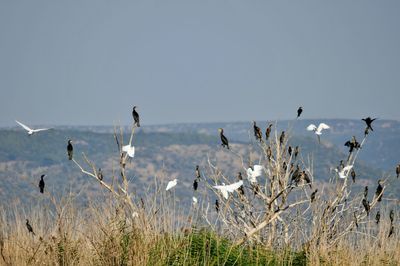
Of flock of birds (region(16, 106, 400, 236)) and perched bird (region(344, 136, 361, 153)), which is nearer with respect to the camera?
flock of birds (region(16, 106, 400, 236))

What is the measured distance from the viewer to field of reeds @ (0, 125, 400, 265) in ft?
36.5

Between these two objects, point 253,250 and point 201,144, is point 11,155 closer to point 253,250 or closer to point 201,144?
point 201,144

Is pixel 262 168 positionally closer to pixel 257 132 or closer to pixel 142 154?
pixel 257 132

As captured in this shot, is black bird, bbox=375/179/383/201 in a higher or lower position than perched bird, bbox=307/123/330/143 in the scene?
lower

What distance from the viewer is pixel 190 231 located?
11.8 m

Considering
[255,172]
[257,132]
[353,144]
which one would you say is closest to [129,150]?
[255,172]

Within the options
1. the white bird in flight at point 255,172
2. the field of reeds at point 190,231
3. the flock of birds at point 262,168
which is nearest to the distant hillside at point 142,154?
the field of reeds at point 190,231

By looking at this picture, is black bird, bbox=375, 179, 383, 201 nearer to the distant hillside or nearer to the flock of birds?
the flock of birds

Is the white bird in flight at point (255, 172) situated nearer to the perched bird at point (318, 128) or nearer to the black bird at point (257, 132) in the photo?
the black bird at point (257, 132)

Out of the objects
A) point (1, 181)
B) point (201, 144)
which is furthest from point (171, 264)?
point (201, 144)

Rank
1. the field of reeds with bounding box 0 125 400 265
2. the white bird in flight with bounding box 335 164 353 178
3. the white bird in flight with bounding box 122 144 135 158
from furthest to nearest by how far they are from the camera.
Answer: the white bird in flight with bounding box 335 164 353 178 < the field of reeds with bounding box 0 125 400 265 < the white bird in flight with bounding box 122 144 135 158

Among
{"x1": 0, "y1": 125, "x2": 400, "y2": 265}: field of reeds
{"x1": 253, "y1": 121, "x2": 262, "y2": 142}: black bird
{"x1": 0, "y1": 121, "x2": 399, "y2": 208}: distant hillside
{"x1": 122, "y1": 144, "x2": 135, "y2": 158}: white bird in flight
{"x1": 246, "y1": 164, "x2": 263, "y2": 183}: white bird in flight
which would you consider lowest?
{"x1": 0, "y1": 121, "x2": 399, "y2": 208}: distant hillside

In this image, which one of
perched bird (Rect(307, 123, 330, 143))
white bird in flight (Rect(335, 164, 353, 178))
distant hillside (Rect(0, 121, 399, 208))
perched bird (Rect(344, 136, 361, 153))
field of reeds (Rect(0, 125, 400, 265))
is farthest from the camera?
distant hillside (Rect(0, 121, 399, 208))

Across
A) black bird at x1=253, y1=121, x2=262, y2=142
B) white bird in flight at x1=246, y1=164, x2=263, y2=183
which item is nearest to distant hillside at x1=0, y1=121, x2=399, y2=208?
black bird at x1=253, y1=121, x2=262, y2=142
